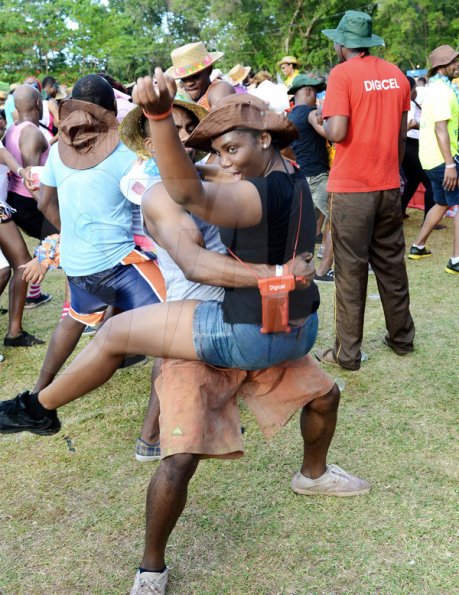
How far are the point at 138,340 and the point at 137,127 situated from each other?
38.7 inches

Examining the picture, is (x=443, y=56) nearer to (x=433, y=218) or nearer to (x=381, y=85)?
(x=433, y=218)

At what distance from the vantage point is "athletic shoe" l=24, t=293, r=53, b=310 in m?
6.27

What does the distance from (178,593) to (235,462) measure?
0.95m

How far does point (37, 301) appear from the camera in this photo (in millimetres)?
6355

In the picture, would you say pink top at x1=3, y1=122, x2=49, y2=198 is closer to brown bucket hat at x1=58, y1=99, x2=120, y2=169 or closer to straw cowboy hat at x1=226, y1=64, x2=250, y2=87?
brown bucket hat at x1=58, y1=99, x2=120, y2=169

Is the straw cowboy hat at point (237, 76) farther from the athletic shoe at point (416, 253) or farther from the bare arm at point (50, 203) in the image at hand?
the bare arm at point (50, 203)

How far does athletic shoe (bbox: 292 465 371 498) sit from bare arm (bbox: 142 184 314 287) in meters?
1.27

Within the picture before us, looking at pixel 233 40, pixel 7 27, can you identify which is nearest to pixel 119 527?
pixel 7 27

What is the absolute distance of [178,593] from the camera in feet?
8.10

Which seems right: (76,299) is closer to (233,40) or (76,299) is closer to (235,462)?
(235,462)

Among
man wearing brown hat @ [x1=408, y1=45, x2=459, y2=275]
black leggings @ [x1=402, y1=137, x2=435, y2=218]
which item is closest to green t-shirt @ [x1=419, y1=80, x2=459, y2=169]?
man wearing brown hat @ [x1=408, y1=45, x2=459, y2=275]

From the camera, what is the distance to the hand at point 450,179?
6.23 metres

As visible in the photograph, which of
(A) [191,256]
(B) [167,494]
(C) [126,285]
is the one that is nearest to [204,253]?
(A) [191,256]

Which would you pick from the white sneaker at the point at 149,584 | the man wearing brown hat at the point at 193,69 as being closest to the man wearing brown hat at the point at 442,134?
the man wearing brown hat at the point at 193,69
